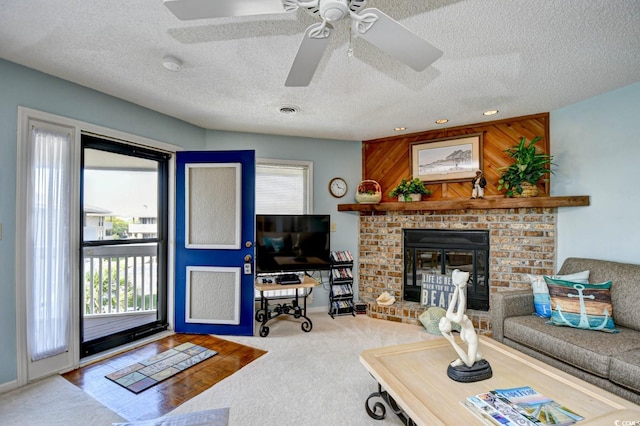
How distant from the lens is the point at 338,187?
4.26 m

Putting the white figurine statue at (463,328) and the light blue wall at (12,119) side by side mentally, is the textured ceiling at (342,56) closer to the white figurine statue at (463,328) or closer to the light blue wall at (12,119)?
the light blue wall at (12,119)

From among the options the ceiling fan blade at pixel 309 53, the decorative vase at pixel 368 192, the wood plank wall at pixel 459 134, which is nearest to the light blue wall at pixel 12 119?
the ceiling fan blade at pixel 309 53

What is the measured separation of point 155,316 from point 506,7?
14.4 ft

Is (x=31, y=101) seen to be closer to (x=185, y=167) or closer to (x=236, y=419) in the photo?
(x=185, y=167)

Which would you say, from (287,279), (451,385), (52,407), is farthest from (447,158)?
(52,407)

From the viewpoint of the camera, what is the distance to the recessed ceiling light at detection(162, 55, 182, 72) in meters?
2.07

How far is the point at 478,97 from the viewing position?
276 cm

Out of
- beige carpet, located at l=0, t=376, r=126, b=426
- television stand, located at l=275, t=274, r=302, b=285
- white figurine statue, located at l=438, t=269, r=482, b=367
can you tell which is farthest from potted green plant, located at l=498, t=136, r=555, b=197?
beige carpet, located at l=0, t=376, r=126, b=426

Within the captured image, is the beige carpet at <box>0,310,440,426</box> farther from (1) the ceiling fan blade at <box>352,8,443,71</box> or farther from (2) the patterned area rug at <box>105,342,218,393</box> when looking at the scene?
(1) the ceiling fan blade at <box>352,8,443,71</box>

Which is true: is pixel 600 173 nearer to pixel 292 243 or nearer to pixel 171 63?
pixel 292 243

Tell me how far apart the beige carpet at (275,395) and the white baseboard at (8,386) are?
0.06m

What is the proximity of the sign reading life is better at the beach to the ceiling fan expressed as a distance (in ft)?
9.38

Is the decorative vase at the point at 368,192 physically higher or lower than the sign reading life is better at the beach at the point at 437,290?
higher

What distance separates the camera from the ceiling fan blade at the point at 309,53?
4.26 ft
